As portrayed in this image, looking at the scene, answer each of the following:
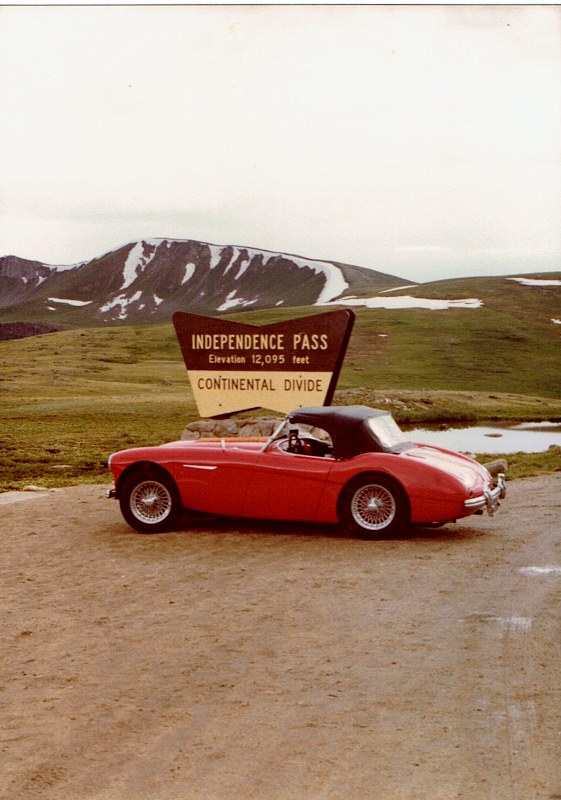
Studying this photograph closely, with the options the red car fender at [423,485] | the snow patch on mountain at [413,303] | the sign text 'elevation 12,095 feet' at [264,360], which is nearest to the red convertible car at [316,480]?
the red car fender at [423,485]

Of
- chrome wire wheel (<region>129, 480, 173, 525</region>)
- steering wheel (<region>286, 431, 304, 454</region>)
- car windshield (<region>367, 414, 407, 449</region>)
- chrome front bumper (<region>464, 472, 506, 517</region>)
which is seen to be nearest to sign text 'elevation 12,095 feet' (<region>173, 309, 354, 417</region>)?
car windshield (<region>367, 414, 407, 449</region>)

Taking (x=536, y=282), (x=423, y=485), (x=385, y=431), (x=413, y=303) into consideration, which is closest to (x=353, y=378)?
(x=413, y=303)

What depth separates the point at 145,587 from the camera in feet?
33.6

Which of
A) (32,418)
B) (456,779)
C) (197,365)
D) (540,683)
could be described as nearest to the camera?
(456,779)

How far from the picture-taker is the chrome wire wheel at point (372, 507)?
12.6 meters

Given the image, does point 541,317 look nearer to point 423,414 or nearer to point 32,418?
point 423,414

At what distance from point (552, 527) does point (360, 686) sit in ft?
24.3

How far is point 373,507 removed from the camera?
41.4 ft

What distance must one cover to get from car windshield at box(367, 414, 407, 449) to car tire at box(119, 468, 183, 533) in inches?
110

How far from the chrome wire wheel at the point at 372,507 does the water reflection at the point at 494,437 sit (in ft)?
76.9

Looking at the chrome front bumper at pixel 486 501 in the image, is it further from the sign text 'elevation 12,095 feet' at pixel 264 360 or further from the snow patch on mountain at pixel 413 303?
the snow patch on mountain at pixel 413 303

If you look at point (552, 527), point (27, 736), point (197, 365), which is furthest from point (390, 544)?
point (197, 365)

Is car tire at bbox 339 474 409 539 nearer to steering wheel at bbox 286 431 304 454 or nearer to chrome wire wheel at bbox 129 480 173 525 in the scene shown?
steering wheel at bbox 286 431 304 454

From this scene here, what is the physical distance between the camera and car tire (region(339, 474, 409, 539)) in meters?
12.4
